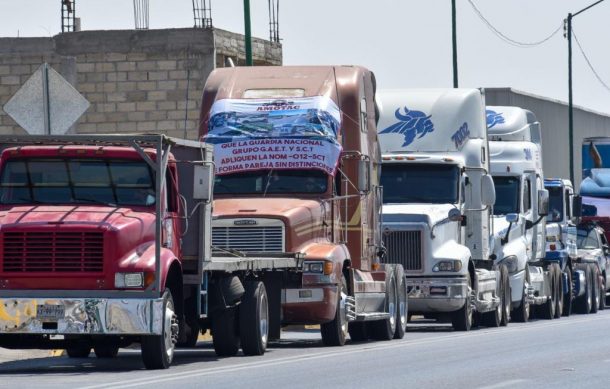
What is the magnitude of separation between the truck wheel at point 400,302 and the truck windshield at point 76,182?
7.99 meters

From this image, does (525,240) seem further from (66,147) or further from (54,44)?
(66,147)

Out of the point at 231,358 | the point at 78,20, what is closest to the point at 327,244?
the point at 231,358

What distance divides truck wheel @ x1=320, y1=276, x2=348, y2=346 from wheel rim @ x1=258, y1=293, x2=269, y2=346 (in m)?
1.56

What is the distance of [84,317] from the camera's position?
18.0 m

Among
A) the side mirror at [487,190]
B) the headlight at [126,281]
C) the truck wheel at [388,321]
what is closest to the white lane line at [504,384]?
the headlight at [126,281]

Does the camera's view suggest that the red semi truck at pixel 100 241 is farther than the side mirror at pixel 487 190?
No

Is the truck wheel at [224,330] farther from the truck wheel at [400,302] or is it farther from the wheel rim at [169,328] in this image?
the truck wheel at [400,302]

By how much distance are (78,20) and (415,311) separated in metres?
19.9

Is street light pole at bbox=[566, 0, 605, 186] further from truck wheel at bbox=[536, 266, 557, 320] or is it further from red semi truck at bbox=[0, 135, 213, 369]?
red semi truck at bbox=[0, 135, 213, 369]

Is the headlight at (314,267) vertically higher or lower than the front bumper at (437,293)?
higher

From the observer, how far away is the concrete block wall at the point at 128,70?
134ft

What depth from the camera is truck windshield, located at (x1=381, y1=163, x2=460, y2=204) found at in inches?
1135

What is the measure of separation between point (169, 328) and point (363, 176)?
6.45 metres

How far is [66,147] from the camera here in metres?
19.2
